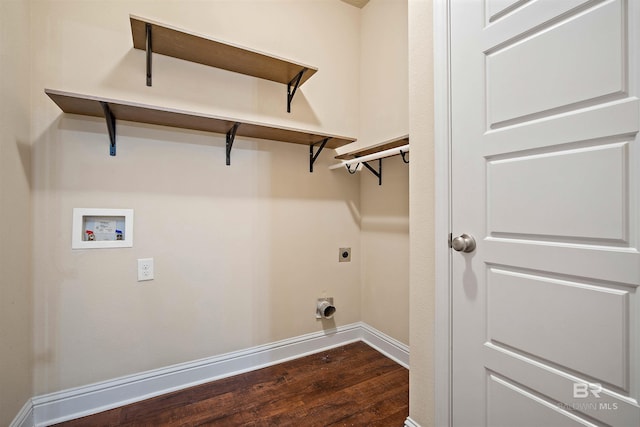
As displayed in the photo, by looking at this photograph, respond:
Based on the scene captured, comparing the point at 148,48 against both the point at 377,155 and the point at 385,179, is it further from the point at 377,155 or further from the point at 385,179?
the point at 385,179

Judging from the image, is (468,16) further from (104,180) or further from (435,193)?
(104,180)

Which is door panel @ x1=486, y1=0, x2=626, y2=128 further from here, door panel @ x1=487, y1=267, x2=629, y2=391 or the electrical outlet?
the electrical outlet

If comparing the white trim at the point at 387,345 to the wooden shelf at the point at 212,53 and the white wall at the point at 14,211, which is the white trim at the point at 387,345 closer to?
the wooden shelf at the point at 212,53

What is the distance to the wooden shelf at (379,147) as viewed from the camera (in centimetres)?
172

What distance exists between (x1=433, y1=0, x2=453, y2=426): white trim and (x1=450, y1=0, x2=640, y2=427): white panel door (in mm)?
28

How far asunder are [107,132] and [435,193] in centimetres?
173

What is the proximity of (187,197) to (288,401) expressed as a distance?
1.33 meters

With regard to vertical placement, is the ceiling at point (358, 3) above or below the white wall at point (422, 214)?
above

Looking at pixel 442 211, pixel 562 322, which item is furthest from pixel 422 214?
pixel 562 322

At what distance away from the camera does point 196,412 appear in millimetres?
1484

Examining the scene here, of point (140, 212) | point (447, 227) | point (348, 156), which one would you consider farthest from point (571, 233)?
point (140, 212)

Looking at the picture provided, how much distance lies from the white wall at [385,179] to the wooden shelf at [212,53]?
0.65 m

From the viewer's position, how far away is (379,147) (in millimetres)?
1988

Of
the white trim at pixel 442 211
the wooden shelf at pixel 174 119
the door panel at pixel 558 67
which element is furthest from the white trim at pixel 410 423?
the wooden shelf at pixel 174 119
